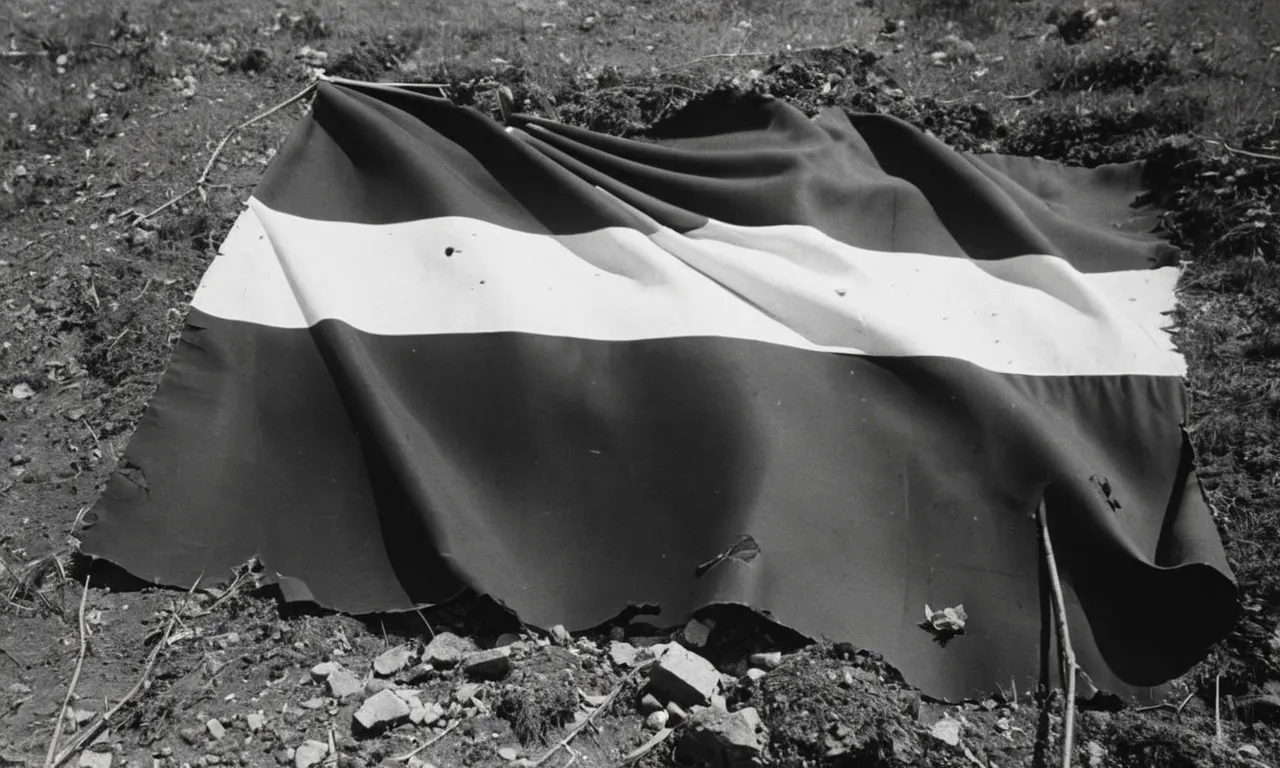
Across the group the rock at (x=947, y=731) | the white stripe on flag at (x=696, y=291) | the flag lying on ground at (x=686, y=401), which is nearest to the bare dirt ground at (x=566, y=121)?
the rock at (x=947, y=731)

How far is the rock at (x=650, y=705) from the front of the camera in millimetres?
2078

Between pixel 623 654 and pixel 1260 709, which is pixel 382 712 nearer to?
pixel 623 654

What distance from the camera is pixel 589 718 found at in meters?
2.05

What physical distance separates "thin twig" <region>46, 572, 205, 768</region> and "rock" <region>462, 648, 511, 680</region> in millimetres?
662

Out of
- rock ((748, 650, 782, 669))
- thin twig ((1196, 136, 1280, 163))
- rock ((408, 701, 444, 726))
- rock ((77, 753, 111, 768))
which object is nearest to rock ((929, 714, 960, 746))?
rock ((748, 650, 782, 669))

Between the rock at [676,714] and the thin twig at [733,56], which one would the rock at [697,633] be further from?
the thin twig at [733,56]

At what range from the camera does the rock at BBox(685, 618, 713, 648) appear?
2215 millimetres

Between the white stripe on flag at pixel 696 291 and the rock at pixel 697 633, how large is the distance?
0.86m

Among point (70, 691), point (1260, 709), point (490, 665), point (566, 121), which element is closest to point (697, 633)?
point (490, 665)

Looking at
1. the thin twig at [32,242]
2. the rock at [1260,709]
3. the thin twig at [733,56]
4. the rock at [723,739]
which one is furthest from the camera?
the thin twig at [733,56]

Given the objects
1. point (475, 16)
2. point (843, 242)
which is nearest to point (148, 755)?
point (843, 242)

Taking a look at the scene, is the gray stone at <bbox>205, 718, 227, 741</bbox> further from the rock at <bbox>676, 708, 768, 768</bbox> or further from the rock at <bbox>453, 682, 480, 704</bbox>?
the rock at <bbox>676, 708, 768, 768</bbox>

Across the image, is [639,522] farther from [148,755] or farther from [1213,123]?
[1213,123]

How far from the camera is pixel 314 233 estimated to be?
122 inches
